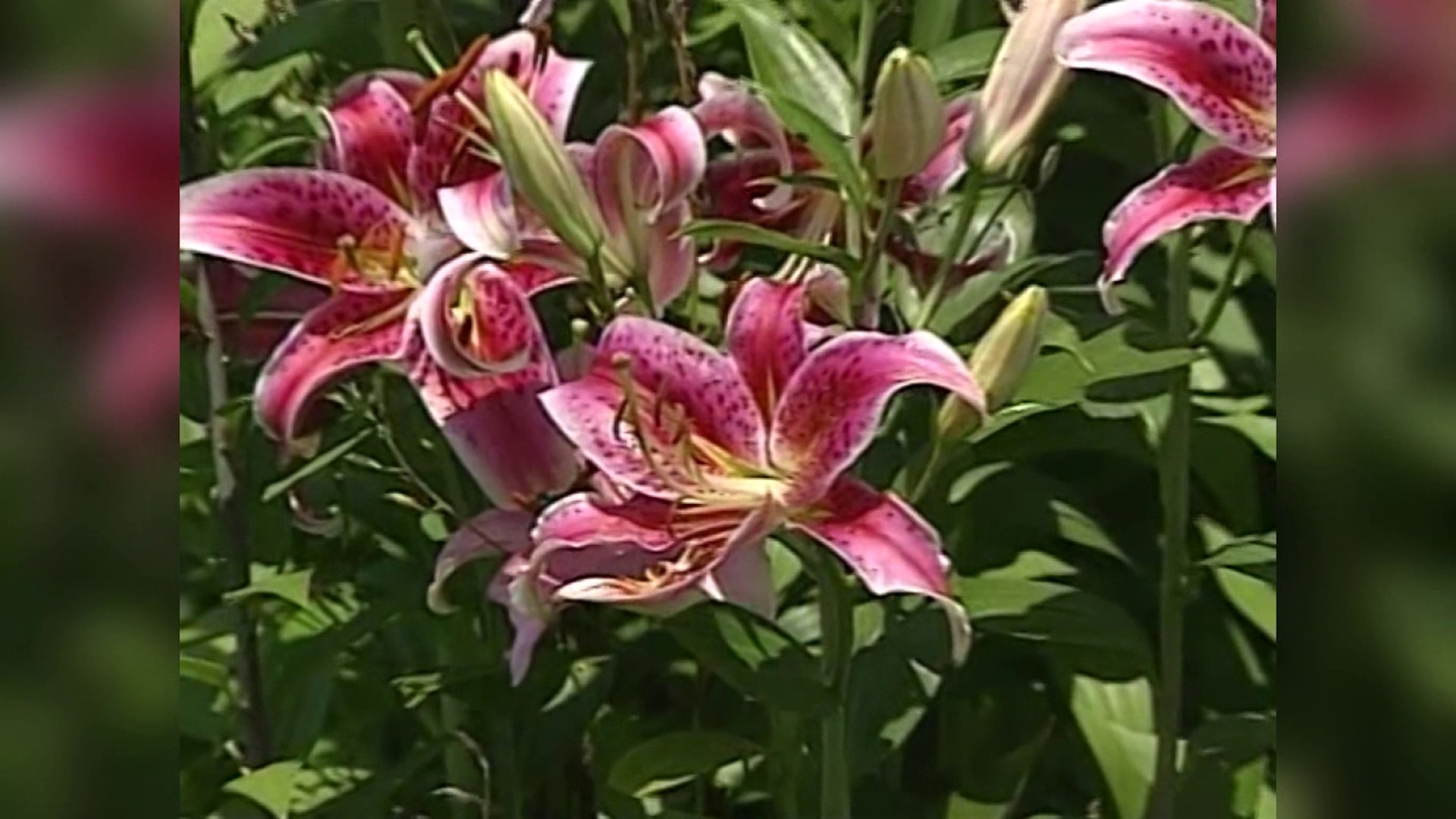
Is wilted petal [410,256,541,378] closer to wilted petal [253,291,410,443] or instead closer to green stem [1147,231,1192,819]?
wilted petal [253,291,410,443]

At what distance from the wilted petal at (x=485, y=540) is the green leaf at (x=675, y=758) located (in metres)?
0.08

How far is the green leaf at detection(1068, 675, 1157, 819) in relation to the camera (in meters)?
0.70

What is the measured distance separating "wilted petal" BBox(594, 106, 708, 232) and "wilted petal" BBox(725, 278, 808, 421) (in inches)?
1.4

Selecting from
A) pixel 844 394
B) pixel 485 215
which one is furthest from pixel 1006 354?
pixel 485 215

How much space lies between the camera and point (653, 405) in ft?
1.65

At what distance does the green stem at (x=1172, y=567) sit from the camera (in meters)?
0.62

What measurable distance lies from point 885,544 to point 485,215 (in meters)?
0.14

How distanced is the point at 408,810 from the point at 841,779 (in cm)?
23

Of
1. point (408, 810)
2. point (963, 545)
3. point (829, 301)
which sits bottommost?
point (408, 810)
